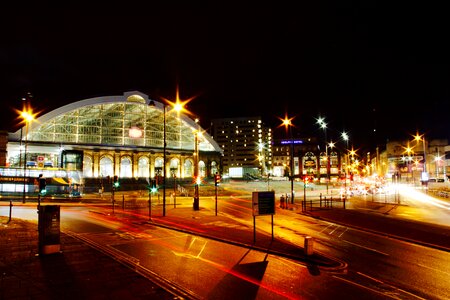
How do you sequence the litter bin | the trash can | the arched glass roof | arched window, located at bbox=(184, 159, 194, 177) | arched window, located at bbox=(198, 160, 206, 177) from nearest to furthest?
the litter bin
the trash can
the arched glass roof
arched window, located at bbox=(184, 159, 194, 177)
arched window, located at bbox=(198, 160, 206, 177)

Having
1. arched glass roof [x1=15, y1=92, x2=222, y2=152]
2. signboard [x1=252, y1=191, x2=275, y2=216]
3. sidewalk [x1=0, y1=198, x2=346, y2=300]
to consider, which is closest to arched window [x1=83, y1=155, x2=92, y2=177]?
arched glass roof [x1=15, y1=92, x2=222, y2=152]

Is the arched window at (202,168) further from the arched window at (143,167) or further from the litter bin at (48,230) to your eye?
the litter bin at (48,230)

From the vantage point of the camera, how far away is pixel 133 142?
268 feet

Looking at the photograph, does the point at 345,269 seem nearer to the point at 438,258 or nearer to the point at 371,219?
the point at 438,258

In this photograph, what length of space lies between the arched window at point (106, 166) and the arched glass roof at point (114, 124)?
3678 millimetres

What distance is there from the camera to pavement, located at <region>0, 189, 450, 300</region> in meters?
9.71

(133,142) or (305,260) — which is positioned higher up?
(133,142)

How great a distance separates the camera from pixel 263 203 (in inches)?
675

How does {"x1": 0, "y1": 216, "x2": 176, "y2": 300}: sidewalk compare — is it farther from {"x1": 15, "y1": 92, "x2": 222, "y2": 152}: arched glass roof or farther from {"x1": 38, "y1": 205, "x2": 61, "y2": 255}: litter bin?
{"x1": 15, "y1": 92, "x2": 222, "y2": 152}: arched glass roof

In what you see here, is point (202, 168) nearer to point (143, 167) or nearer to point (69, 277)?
point (143, 167)

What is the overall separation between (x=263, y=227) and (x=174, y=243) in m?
8.09

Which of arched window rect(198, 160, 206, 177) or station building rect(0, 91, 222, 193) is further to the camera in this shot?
arched window rect(198, 160, 206, 177)

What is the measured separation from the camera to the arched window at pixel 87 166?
74256 millimetres

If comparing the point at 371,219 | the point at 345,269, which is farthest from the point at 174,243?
the point at 371,219
